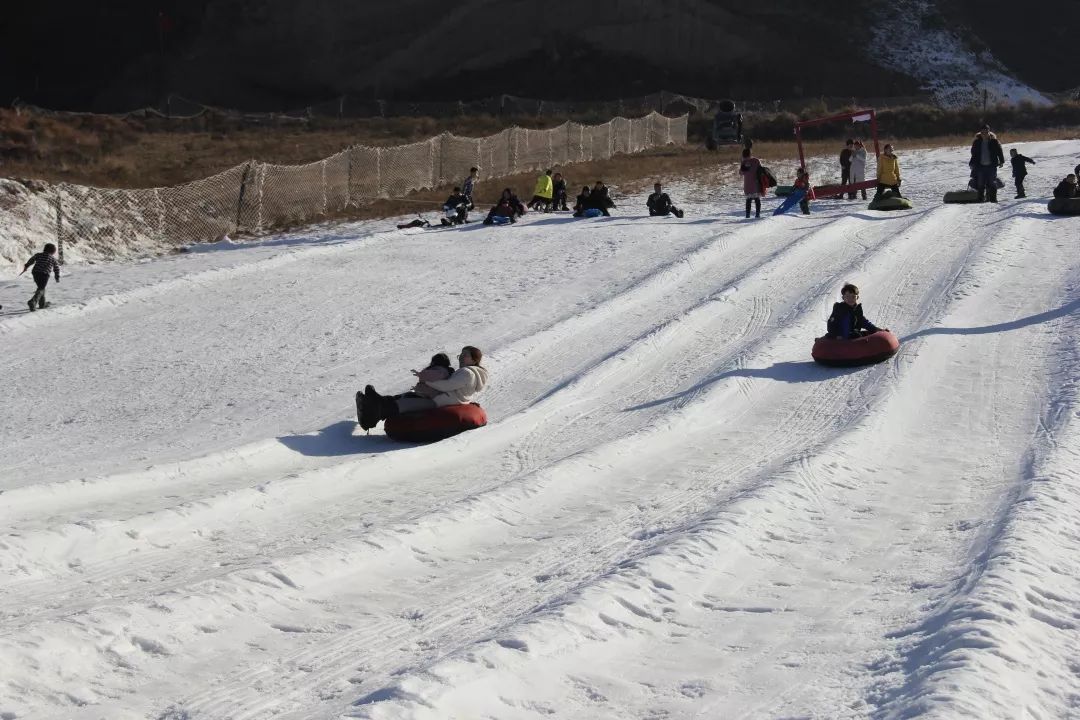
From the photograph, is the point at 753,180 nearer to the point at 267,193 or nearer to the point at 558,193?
the point at 558,193

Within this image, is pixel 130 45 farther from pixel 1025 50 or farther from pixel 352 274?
pixel 352 274

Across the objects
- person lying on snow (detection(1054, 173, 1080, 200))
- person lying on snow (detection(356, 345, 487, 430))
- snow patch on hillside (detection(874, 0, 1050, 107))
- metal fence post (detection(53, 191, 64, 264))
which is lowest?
person lying on snow (detection(356, 345, 487, 430))

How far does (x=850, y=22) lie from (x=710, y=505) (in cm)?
6708

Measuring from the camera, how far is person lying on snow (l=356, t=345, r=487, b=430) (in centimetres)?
1151

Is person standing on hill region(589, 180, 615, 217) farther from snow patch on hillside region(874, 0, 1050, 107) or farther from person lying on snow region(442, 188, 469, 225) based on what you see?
snow patch on hillside region(874, 0, 1050, 107)

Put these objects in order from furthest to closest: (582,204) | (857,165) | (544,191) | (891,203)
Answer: (857,165) < (544,191) < (582,204) < (891,203)

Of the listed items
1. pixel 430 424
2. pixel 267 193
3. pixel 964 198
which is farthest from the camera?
pixel 267 193

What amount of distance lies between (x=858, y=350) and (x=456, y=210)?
498 inches

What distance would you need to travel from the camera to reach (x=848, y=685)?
19.9ft

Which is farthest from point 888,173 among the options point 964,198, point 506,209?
point 506,209

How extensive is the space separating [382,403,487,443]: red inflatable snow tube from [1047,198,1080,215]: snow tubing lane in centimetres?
1438

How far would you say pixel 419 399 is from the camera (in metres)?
11.7

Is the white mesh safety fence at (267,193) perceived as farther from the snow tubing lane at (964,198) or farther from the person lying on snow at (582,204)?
the snow tubing lane at (964,198)

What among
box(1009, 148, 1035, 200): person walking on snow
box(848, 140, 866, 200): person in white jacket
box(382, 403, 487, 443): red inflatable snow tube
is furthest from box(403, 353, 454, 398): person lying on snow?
box(848, 140, 866, 200): person in white jacket
